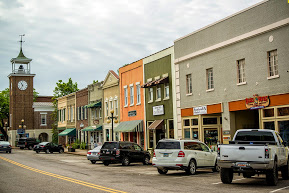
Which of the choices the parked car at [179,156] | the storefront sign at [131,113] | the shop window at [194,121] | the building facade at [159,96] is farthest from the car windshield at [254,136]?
the storefront sign at [131,113]

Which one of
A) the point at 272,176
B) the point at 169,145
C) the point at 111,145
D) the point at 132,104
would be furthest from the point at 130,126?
the point at 272,176

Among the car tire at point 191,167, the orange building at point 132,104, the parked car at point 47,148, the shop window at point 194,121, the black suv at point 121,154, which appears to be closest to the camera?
the car tire at point 191,167

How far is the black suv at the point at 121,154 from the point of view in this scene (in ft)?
84.6

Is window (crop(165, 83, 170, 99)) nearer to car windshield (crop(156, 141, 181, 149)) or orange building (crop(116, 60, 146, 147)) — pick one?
orange building (crop(116, 60, 146, 147))

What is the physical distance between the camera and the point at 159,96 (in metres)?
33.9

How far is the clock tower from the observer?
78625mm

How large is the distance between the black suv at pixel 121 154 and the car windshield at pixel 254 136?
38.3ft

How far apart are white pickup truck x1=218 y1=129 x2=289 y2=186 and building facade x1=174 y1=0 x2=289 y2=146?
652 cm

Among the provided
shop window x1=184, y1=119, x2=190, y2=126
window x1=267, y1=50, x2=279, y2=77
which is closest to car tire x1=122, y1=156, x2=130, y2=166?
shop window x1=184, y1=119, x2=190, y2=126

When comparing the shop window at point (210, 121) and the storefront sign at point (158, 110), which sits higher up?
the storefront sign at point (158, 110)

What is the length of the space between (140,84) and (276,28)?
17.4m

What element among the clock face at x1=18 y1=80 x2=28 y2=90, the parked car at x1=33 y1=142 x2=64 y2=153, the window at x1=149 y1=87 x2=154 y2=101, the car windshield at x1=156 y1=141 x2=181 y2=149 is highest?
the clock face at x1=18 y1=80 x2=28 y2=90

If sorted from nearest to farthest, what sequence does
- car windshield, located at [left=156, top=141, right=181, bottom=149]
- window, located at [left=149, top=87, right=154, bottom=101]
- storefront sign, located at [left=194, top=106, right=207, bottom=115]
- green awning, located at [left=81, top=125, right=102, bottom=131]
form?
1. car windshield, located at [left=156, top=141, right=181, bottom=149]
2. storefront sign, located at [left=194, top=106, right=207, bottom=115]
3. window, located at [left=149, top=87, right=154, bottom=101]
4. green awning, located at [left=81, top=125, right=102, bottom=131]

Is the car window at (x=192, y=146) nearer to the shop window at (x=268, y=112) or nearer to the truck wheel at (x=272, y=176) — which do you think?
the shop window at (x=268, y=112)
